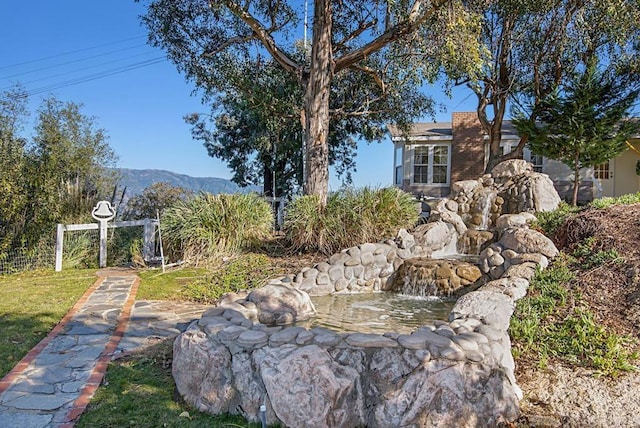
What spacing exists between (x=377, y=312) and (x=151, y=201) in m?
8.88

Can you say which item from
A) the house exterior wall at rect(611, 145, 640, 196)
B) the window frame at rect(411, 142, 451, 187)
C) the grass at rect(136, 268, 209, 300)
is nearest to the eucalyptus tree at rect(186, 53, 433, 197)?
the window frame at rect(411, 142, 451, 187)

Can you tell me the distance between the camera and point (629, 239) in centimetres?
511

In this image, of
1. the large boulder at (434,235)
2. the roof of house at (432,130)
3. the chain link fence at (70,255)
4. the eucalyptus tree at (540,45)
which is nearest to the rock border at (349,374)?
the large boulder at (434,235)

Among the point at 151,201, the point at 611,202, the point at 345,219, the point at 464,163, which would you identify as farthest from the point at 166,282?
the point at 464,163

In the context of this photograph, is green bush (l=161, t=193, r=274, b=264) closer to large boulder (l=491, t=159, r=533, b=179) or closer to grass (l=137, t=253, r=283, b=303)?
grass (l=137, t=253, r=283, b=303)

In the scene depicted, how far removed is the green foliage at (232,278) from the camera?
582 centimetres

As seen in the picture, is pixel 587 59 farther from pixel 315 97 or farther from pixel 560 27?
pixel 315 97

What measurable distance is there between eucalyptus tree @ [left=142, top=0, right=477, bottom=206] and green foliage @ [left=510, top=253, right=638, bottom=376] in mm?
4871

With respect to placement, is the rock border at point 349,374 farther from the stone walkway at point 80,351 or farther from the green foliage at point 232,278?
the green foliage at point 232,278

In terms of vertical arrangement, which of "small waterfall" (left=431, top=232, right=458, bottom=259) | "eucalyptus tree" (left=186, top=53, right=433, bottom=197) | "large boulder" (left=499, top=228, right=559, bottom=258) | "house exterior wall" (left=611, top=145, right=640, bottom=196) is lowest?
"small waterfall" (left=431, top=232, right=458, bottom=259)

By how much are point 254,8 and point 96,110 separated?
5.43 m

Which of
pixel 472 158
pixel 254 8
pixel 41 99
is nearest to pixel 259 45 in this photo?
pixel 254 8

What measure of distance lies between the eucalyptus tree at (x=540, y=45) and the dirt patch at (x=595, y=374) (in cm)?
513

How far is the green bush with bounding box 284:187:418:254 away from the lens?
7297 mm
